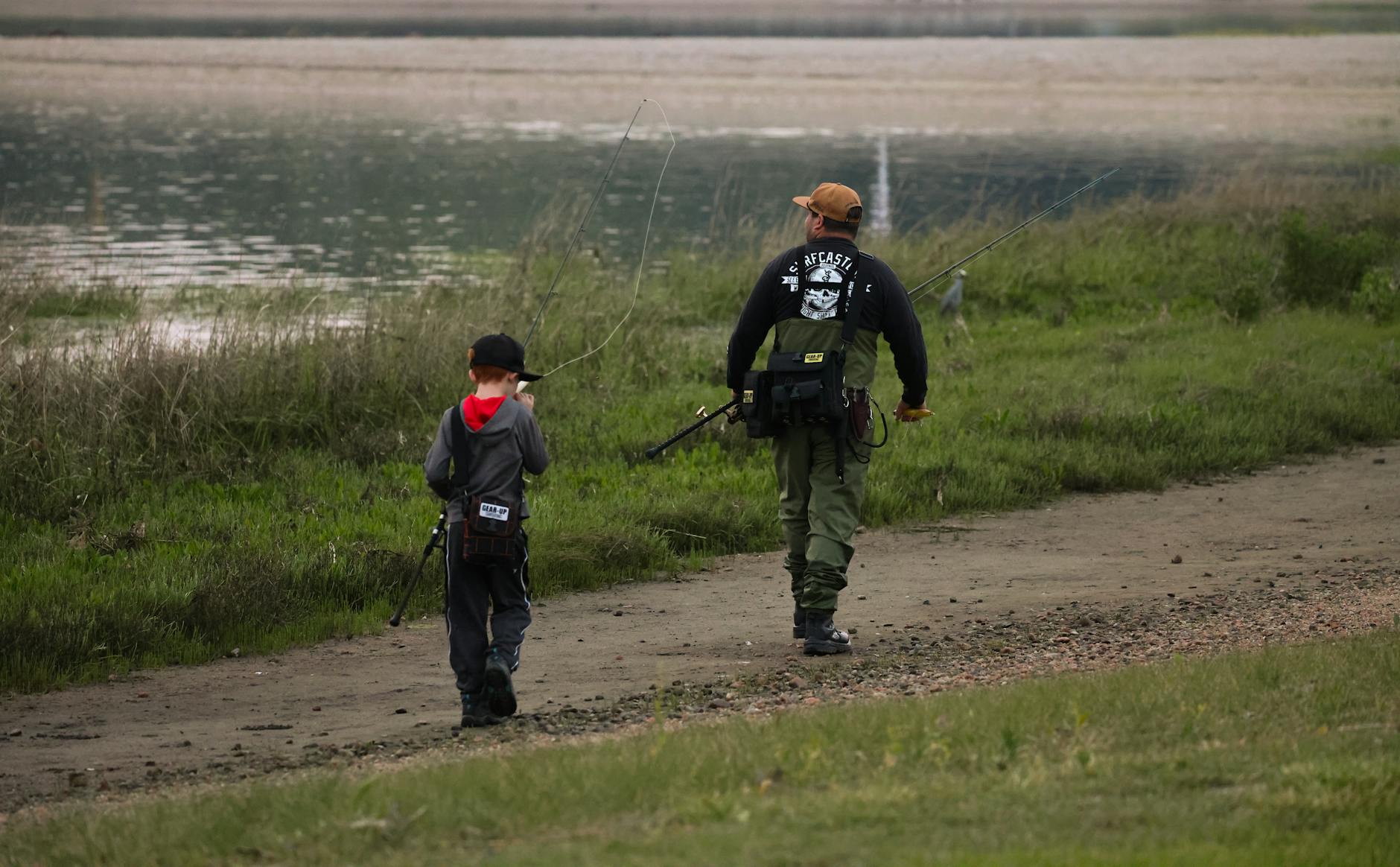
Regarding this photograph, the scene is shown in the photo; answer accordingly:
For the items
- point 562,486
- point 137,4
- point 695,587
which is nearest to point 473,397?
point 695,587

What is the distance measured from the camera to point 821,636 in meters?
7.40

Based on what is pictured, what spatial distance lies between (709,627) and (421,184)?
28.8 m

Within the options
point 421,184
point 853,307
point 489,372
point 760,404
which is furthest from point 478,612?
point 421,184

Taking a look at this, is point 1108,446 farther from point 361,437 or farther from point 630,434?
point 361,437

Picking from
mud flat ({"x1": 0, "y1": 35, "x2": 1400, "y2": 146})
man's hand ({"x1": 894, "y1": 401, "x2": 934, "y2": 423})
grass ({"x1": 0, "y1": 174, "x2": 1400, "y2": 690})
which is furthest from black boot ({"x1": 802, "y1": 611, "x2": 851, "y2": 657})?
mud flat ({"x1": 0, "y1": 35, "x2": 1400, "y2": 146})

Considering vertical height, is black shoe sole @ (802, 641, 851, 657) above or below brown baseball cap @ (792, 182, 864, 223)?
below

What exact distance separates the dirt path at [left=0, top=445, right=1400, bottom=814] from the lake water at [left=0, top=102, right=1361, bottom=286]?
30.3ft

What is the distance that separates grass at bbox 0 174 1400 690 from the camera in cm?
853

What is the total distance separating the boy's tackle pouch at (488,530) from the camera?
20.2 feet

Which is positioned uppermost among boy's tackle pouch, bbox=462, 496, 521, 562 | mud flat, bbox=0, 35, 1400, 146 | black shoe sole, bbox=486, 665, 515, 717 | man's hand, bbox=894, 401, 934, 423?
mud flat, bbox=0, 35, 1400, 146

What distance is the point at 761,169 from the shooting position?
38.1m

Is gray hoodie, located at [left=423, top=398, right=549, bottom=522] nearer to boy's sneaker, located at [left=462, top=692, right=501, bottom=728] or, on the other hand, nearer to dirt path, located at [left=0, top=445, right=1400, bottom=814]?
boy's sneaker, located at [left=462, top=692, right=501, bottom=728]

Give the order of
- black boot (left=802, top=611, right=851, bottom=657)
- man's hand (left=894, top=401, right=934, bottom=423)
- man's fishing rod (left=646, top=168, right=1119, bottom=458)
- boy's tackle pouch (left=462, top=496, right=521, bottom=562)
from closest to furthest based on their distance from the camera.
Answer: boy's tackle pouch (left=462, top=496, right=521, bottom=562) → black boot (left=802, top=611, right=851, bottom=657) → man's hand (left=894, top=401, right=934, bottom=423) → man's fishing rod (left=646, top=168, right=1119, bottom=458)

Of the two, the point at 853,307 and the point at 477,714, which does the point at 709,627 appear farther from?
the point at 477,714
